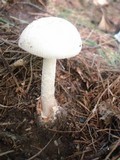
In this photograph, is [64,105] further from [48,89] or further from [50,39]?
[50,39]

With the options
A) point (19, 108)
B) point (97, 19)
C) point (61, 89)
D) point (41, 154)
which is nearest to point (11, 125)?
point (19, 108)

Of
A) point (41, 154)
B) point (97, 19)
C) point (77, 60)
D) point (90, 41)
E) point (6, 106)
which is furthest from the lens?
point (97, 19)

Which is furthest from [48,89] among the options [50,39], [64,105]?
[50,39]

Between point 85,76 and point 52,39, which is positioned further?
point 85,76

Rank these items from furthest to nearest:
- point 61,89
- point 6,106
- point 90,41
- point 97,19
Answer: point 97,19
point 90,41
point 61,89
point 6,106

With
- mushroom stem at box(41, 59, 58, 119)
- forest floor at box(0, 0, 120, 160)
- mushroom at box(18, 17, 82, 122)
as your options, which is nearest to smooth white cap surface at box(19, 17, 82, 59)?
mushroom at box(18, 17, 82, 122)

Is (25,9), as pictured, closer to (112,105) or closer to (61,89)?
(61,89)
